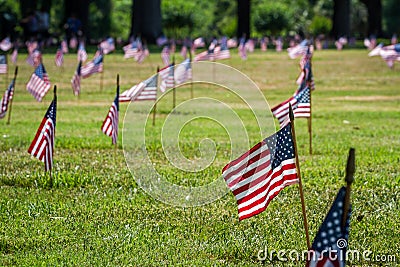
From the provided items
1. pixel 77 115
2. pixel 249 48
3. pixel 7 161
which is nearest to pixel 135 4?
pixel 249 48

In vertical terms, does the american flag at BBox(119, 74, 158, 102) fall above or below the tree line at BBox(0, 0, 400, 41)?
above

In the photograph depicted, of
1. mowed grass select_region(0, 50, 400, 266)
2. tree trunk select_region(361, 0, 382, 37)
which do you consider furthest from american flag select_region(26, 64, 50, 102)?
tree trunk select_region(361, 0, 382, 37)

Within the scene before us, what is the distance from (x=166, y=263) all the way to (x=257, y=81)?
20588 millimetres

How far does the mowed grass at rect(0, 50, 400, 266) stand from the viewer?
772 cm

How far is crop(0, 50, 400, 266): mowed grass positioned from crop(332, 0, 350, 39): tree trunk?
1391 inches

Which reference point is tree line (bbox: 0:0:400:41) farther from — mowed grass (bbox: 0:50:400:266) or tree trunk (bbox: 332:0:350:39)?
mowed grass (bbox: 0:50:400:266)

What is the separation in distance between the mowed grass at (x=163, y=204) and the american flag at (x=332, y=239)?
193 centimetres

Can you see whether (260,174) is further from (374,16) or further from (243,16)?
(374,16)

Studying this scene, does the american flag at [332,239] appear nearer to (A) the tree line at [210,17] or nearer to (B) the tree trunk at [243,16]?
(A) the tree line at [210,17]

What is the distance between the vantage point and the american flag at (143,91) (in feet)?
45.0

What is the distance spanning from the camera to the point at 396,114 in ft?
64.7

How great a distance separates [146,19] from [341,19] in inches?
543

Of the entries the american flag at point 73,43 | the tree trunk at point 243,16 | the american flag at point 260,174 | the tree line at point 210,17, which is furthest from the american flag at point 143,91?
the tree trunk at point 243,16

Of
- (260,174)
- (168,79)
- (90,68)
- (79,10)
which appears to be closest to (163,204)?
(260,174)
